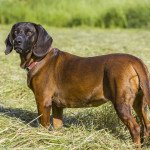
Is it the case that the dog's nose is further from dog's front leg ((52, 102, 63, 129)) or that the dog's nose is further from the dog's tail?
the dog's tail

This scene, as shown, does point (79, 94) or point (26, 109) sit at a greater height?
point (79, 94)

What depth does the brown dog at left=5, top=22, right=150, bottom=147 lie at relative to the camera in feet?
19.5

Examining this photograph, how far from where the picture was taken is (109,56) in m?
6.19

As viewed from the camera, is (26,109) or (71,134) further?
(26,109)

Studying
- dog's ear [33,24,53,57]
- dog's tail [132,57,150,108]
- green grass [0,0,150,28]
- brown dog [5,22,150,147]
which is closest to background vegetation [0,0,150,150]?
green grass [0,0,150,28]

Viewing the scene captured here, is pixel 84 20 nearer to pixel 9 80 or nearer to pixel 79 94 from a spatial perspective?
pixel 9 80

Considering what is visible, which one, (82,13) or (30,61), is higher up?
(30,61)

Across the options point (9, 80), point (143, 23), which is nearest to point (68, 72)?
point (9, 80)

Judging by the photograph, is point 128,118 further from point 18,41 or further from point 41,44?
point 18,41

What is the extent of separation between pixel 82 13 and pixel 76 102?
12.1 meters

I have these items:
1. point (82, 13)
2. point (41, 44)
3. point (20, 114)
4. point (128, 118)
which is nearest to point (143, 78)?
point (128, 118)

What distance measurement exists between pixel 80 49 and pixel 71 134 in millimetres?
6656

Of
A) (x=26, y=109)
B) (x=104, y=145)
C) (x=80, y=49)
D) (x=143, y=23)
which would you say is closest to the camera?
(x=104, y=145)

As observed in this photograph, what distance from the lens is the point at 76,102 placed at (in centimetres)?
638
